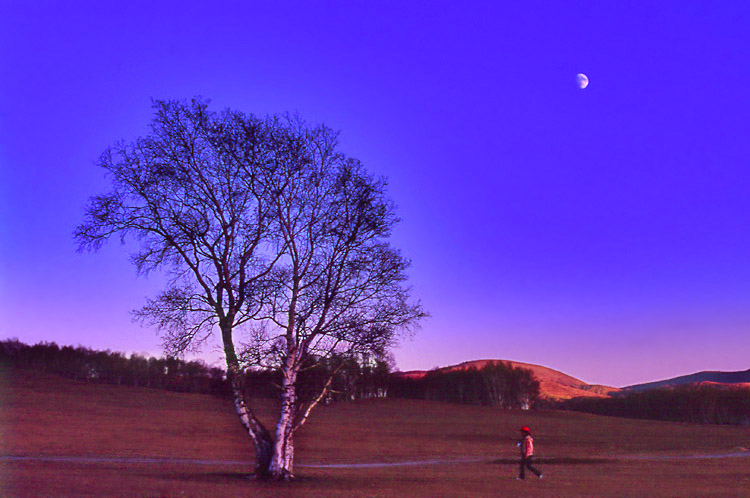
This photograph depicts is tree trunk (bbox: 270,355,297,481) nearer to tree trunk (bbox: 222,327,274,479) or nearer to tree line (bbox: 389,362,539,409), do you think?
tree trunk (bbox: 222,327,274,479)

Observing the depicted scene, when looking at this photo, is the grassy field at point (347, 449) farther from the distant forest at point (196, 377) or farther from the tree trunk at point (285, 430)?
the distant forest at point (196, 377)

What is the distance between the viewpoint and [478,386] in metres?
154

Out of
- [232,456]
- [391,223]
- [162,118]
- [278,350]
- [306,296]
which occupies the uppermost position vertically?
[162,118]

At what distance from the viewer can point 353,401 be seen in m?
130

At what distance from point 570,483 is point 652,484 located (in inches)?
129

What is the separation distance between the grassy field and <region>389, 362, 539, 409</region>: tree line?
28747 mm

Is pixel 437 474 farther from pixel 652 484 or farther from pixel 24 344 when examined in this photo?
pixel 24 344

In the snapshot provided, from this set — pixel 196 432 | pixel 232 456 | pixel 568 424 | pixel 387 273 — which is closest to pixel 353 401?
pixel 568 424

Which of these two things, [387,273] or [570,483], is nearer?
[387,273]

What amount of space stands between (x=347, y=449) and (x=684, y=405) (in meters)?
107

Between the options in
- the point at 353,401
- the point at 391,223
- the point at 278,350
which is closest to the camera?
the point at 278,350

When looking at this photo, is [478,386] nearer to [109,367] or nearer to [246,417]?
[109,367]

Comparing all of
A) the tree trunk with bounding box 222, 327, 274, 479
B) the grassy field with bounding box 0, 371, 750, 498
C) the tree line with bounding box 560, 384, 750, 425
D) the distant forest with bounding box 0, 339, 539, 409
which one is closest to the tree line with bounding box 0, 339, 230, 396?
the distant forest with bounding box 0, 339, 539, 409

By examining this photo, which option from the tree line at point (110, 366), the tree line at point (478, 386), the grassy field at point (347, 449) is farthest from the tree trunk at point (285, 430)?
the tree line at point (478, 386)
